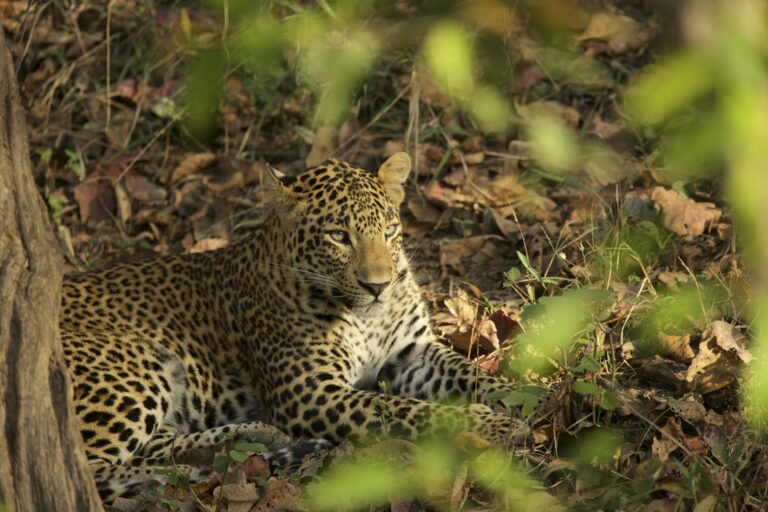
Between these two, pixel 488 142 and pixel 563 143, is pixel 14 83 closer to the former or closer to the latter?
pixel 563 143

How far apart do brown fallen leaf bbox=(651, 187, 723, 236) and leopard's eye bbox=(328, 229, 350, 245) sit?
2.84 metres

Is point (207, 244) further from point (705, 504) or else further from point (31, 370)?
point (705, 504)

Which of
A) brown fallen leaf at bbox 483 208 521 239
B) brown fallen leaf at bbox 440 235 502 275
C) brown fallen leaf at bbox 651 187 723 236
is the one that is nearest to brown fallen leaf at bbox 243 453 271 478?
brown fallen leaf at bbox 440 235 502 275

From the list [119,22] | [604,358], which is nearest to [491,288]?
[604,358]

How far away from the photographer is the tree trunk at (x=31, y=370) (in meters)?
4.36

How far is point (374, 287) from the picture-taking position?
6.86m

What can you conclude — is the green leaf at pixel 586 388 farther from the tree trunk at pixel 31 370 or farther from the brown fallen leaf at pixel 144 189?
Result: the brown fallen leaf at pixel 144 189

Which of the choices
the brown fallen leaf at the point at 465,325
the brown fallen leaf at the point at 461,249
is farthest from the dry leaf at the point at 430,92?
the brown fallen leaf at the point at 465,325

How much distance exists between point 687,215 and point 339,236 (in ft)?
9.94

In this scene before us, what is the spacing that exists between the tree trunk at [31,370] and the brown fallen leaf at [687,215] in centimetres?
526

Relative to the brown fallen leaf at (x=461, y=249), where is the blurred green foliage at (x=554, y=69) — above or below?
above

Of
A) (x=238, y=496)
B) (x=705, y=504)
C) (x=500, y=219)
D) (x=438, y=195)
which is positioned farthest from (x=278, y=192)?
(x=705, y=504)

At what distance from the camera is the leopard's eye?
23.2ft

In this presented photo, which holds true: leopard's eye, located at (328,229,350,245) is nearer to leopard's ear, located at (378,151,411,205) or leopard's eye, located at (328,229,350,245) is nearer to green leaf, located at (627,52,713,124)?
leopard's ear, located at (378,151,411,205)
